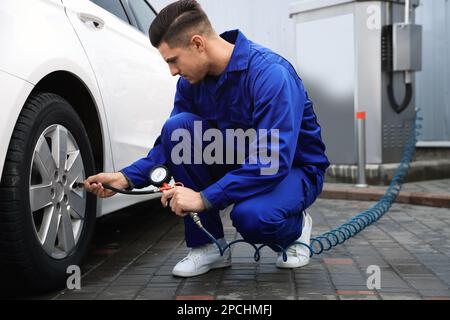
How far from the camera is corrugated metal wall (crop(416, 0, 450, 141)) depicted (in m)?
7.00

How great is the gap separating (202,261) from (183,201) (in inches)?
23.9

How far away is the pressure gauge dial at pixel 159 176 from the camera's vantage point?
2498mm

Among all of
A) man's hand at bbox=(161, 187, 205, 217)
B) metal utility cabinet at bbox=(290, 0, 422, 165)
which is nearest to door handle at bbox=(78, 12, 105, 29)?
man's hand at bbox=(161, 187, 205, 217)

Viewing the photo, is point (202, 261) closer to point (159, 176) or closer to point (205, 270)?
point (205, 270)

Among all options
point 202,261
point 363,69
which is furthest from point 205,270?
point 363,69

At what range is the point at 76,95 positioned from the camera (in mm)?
2873

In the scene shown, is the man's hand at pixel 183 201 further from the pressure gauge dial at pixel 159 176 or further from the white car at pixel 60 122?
the white car at pixel 60 122

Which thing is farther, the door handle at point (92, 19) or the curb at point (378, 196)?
the curb at point (378, 196)

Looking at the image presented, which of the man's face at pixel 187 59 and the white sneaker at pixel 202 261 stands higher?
the man's face at pixel 187 59

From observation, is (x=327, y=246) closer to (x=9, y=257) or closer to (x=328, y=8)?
(x=9, y=257)

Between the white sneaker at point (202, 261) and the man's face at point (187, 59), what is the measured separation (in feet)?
2.61

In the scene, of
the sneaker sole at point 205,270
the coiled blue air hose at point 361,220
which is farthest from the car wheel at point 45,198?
the coiled blue air hose at point 361,220

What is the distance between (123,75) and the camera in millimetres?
3160
